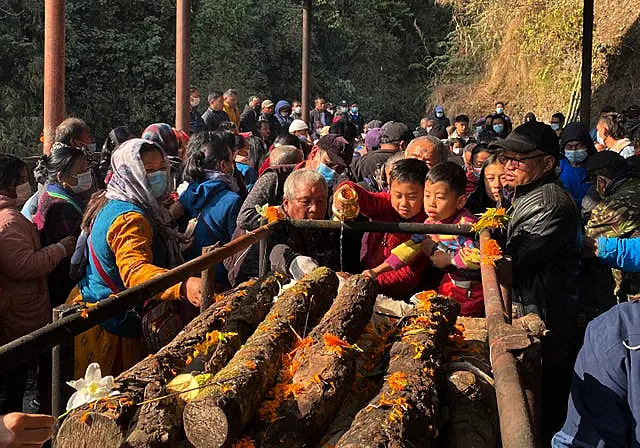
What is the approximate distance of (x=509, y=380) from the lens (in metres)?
2.13

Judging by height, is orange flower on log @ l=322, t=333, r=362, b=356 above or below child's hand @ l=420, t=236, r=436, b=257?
below

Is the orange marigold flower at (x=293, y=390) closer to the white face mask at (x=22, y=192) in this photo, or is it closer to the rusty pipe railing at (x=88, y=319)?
the rusty pipe railing at (x=88, y=319)

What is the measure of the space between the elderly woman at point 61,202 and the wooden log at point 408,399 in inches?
107

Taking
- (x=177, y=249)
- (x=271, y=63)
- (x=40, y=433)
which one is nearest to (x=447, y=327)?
(x=177, y=249)

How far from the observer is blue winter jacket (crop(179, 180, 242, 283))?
5207 mm

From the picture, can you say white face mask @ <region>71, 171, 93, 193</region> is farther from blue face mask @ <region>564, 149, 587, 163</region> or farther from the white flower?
blue face mask @ <region>564, 149, 587, 163</region>

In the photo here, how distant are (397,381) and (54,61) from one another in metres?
6.19

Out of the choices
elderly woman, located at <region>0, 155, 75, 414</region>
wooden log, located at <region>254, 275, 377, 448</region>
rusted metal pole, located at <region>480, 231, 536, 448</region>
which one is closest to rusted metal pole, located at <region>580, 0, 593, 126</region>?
elderly woman, located at <region>0, 155, 75, 414</region>

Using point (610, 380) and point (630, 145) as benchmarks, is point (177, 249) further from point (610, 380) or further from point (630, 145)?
point (630, 145)

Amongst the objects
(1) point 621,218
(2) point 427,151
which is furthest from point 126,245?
(1) point 621,218

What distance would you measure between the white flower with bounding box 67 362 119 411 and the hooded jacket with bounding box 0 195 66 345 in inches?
92.8

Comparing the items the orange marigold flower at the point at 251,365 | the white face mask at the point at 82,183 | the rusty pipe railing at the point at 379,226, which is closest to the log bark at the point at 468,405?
the orange marigold flower at the point at 251,365

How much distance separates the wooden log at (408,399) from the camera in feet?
7.82

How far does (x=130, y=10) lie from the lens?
2344 centimetres
